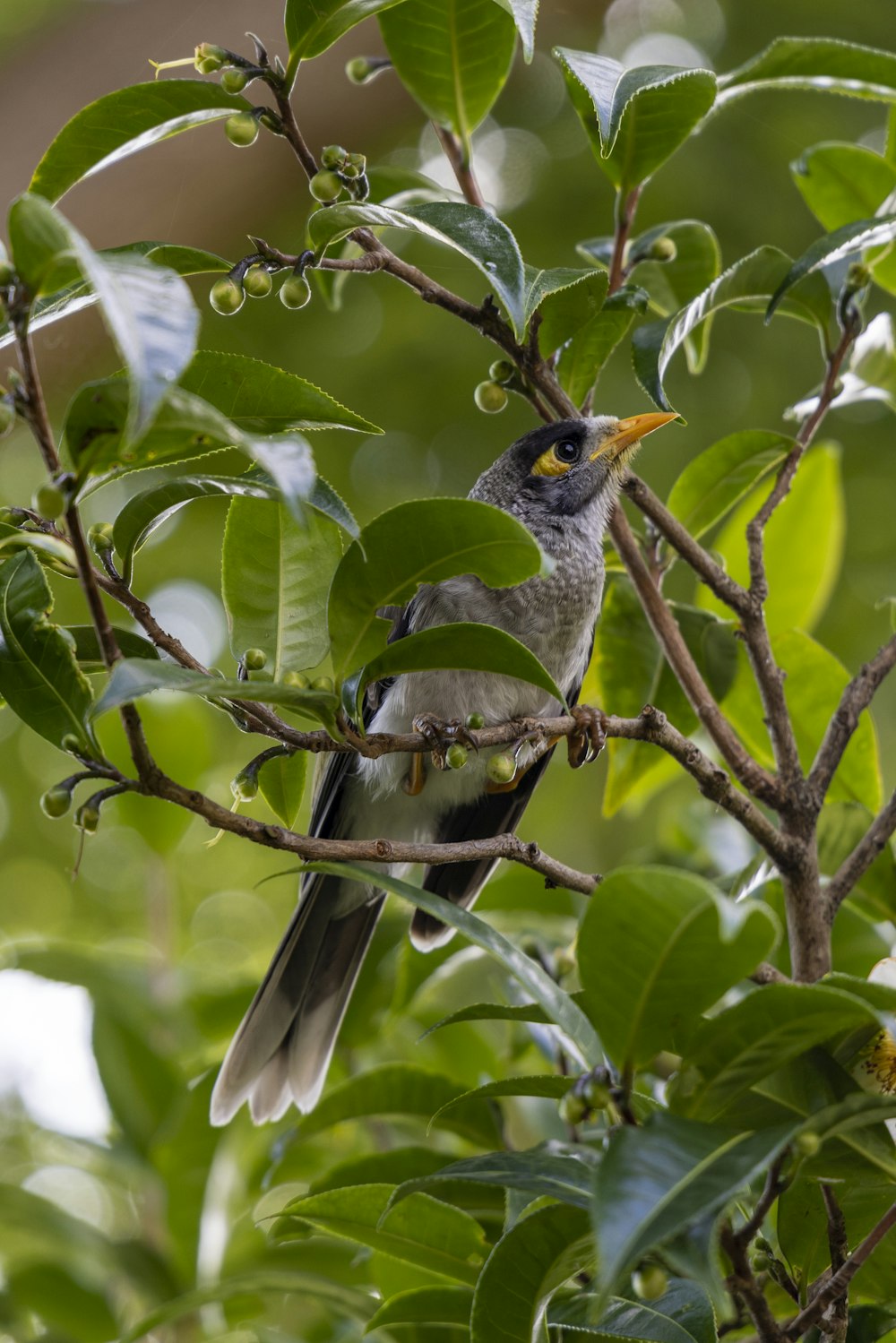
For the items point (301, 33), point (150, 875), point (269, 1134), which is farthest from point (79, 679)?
point (150, 875)

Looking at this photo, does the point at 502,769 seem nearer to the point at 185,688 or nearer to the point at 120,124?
the point at 185,688

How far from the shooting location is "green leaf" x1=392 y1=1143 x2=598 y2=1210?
1.14m

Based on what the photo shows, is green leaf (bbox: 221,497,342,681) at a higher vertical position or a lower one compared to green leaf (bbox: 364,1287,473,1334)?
higher

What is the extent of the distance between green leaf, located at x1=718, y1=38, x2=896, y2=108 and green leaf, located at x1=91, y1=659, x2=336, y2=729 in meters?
1.22

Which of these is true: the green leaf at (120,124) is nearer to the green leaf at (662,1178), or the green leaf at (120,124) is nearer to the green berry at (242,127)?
the green berry at (242,127)

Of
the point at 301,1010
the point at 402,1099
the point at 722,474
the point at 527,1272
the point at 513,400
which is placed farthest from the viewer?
the point at 513,400

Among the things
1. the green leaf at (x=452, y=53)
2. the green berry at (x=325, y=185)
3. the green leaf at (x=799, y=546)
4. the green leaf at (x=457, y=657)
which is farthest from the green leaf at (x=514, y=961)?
the green leaf at (x=799, y=546)

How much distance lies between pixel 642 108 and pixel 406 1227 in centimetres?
156

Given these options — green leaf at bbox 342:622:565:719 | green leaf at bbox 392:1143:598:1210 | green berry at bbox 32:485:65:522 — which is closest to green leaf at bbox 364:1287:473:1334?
green leaf at bbox 392:1143:598:1210

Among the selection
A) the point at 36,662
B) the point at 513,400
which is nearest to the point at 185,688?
the point at 36,662

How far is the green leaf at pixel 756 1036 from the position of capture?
43.9 inches

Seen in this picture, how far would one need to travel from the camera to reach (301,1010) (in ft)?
8.52

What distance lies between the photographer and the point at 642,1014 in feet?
3.80

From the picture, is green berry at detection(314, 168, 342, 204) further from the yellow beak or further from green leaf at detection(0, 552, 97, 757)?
the yellow beak
